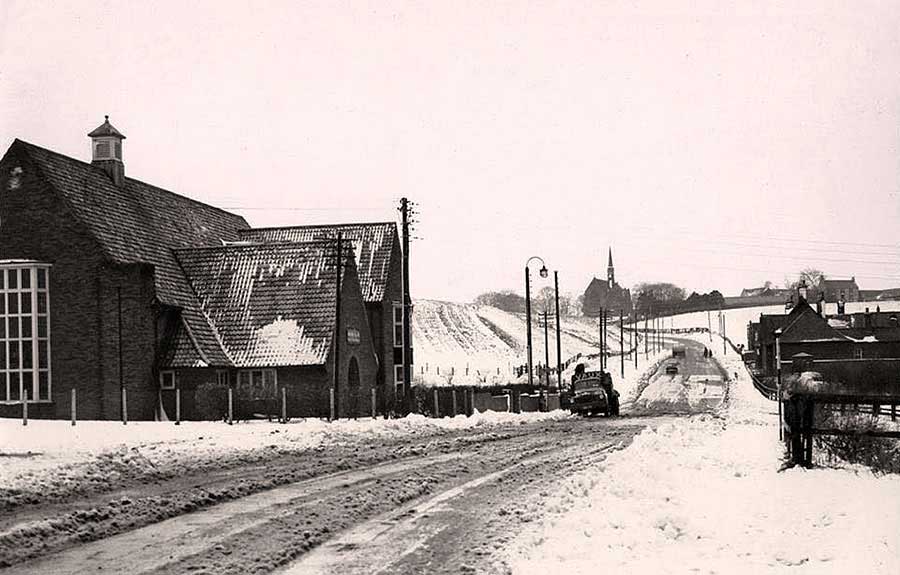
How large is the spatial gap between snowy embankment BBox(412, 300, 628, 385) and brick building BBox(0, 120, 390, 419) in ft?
156

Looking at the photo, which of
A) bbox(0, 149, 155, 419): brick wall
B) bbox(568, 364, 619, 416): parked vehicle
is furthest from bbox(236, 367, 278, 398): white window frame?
bbox(568, 364, 619, 416): parked vehicle

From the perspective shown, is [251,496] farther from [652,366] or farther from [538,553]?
[652,366]

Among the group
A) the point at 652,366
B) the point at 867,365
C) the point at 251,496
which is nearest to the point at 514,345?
the point at 652,366

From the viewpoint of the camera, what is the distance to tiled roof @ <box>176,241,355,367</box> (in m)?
42.4

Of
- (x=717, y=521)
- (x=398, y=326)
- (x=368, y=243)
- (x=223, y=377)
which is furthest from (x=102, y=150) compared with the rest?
(x=717, y=521)

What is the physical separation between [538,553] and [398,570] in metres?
1.44

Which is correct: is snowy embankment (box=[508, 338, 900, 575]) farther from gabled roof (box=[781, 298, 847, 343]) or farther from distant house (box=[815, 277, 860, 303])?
distant house (box=[815, 277, 860, 303])

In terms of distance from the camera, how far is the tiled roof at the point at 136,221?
3997cm

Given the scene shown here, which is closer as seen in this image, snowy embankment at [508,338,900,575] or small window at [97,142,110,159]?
snowy embankment at [508,338,900,575]

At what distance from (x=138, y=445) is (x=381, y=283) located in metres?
29.8

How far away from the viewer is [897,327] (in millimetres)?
61844

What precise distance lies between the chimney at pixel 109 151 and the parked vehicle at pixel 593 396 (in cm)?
2260

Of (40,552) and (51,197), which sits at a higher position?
(51,197)

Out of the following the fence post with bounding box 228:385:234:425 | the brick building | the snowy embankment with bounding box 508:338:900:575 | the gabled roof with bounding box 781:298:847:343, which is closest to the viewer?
the snowy embankment with bounding box 508:338:900:575
